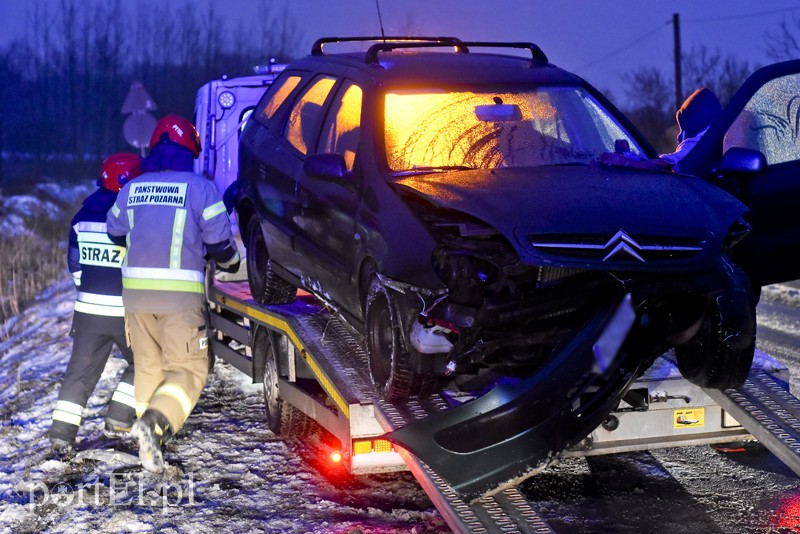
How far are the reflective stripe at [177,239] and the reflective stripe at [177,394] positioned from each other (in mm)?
762

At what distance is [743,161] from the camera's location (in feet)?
19.8

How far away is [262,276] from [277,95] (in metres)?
1.34

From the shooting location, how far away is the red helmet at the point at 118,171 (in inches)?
310

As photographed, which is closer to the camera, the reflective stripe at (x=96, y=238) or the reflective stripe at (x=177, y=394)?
the reflective stripe at (x=177, y=394)

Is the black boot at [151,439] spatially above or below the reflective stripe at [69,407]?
above

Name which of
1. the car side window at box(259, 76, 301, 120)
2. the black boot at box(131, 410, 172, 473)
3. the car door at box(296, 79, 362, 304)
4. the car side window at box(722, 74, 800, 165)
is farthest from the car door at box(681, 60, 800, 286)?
the black boot at box(131, 410, 172, 473)

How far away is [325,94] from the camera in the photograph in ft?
23.2

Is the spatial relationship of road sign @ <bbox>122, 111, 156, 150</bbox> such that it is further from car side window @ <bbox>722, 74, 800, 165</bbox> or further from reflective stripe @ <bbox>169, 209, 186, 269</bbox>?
car side window @ <bbox>722, 74, 800, 165</bbox>

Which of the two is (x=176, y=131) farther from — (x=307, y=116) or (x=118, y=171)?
(x=307, y=116)

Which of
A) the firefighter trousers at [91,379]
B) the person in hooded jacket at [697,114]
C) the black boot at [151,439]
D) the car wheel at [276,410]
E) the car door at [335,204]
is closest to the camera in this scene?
the car door at [335,204]

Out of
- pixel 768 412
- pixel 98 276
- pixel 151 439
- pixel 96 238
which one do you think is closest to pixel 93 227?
pixel 96 238

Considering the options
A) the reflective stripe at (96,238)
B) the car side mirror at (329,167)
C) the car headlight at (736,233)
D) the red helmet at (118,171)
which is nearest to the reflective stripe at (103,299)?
the reflective stripe at (96,238)

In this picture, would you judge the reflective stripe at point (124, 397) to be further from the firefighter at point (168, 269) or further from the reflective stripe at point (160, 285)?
the reflective stripe at point (160, 285)

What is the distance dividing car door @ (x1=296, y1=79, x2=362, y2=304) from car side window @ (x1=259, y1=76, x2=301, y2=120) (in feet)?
3.92
